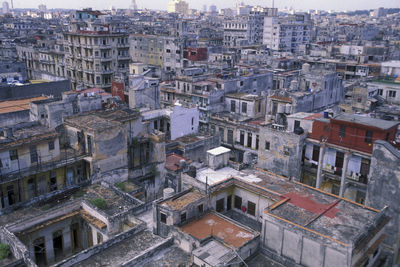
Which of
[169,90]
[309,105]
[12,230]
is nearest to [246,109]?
[309,105]

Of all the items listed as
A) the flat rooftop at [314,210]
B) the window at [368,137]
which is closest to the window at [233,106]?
the window at [368,137]

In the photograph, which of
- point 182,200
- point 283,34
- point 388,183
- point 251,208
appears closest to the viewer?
point 182,200

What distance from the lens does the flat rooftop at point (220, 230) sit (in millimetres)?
28125

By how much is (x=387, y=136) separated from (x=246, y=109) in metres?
28.8

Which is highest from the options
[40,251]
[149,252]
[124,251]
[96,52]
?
[96,52]

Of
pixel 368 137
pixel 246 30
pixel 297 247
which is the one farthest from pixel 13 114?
pixel 246 30

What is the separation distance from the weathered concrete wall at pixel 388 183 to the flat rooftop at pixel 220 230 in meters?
14.5

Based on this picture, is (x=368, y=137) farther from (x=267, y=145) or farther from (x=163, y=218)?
(x=163, y=218)

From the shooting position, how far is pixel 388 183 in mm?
34562

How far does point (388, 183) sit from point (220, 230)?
678 inches

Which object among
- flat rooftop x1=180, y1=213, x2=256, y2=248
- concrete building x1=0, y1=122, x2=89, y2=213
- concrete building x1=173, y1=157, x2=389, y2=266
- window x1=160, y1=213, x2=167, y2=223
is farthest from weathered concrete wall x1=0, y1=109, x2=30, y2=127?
flat rooftop x1=180, y1=213, x2=256, y2=248

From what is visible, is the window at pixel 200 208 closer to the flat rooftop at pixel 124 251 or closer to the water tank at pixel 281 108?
the flat rooftop at pixel 124 251

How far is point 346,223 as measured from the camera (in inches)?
1087

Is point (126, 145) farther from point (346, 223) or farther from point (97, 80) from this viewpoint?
point (97, 80)
